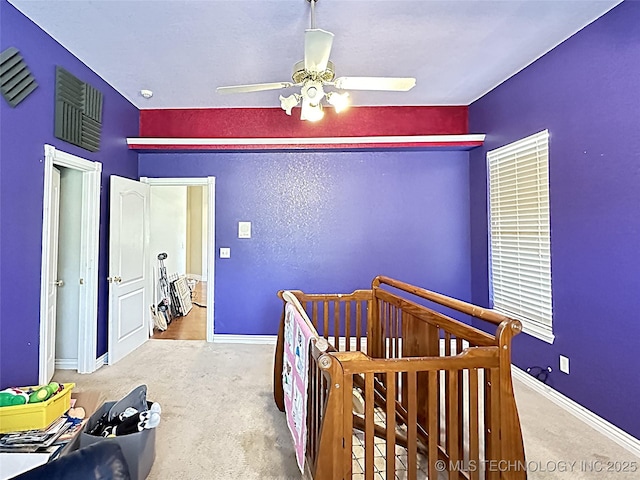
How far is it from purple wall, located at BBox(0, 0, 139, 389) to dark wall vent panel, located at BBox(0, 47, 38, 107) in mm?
44

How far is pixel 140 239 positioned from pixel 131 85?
5.41 ft

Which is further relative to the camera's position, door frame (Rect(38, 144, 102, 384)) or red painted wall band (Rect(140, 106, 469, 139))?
red painted wall band (Rect(140, 106, 469, 139))

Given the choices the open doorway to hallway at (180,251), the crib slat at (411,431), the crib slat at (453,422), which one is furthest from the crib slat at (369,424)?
the open doorway to hallway at (180,251)

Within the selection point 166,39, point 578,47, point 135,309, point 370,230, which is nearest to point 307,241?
point 370,230

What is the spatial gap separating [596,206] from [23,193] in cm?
403

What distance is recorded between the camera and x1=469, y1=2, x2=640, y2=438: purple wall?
2.22 meters

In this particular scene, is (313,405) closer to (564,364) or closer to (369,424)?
(369,424)

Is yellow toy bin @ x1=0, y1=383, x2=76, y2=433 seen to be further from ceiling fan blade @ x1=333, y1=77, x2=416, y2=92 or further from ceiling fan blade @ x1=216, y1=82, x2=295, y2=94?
ceiling fan blade @ x1=333, y1=77, x2=416, y2=92

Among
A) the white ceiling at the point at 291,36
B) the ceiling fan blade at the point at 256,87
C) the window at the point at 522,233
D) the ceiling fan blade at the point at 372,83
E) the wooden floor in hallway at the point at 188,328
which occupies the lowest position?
the wooden floor in hallway at the point at 188,328

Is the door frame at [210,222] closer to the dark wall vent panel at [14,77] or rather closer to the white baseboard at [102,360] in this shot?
the white baseboard at [102,360]

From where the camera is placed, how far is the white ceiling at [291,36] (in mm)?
2363

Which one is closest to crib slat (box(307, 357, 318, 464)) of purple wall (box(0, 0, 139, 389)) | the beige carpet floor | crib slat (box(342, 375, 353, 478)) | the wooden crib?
the wooden crib

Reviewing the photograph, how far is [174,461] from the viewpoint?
2.04m

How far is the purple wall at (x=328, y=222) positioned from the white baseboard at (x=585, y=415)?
1320 mm
